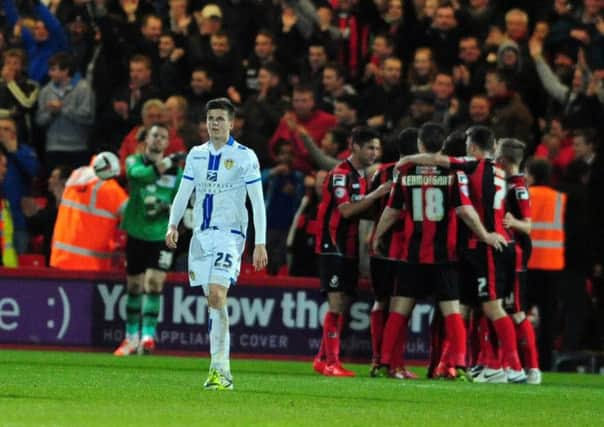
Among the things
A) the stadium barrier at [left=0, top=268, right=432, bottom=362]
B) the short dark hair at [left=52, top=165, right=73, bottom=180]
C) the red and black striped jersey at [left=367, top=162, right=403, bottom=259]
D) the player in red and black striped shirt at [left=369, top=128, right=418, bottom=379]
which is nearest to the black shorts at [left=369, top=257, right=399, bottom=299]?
the player in red and black striped shirt at [left=369, top=128, right=418, bottom=379]

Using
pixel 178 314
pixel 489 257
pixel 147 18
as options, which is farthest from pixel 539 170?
pixel 147 18

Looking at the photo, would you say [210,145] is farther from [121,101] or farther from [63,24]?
[63,24]

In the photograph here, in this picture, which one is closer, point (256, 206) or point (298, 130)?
point (256, 206)

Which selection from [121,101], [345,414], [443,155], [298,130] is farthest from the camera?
[121,101]

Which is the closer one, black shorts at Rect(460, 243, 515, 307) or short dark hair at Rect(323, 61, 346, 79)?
black shorts at Rect(460, 243, 515, 307)

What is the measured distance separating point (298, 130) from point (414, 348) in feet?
9.84

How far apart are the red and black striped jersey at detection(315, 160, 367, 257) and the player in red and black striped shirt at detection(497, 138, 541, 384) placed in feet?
4.43

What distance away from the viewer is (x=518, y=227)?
15.6 m

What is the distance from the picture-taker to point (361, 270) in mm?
18531

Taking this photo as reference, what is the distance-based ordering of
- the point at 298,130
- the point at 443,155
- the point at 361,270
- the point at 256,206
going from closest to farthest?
the point at 256,206 < the point at 443,155 < the point at 361,270 < the point at 298,130

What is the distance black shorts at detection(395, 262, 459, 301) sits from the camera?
14875mm

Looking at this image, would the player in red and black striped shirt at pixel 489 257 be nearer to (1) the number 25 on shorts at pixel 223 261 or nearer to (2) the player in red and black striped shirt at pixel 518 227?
(2) the player in red and black striped shirt at pixel 518 227

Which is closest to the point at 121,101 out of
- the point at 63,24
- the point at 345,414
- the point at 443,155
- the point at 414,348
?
the point at 63,24

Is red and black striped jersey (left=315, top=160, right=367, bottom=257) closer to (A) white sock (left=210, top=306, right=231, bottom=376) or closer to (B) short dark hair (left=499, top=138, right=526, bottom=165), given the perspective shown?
(B) short dark hair (left=499, top=138, right=526, bottom=165)
